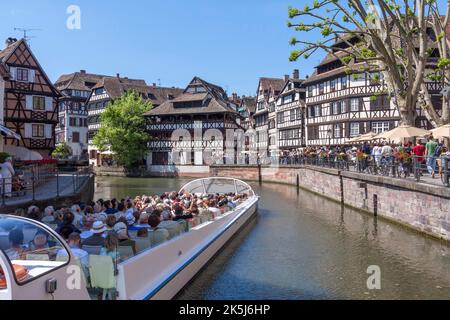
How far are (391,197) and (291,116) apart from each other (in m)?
36.2

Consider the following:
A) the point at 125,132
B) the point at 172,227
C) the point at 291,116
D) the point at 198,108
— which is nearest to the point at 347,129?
the point at 291,116

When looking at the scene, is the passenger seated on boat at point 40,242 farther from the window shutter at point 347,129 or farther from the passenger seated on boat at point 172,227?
the window shutter at point 347,129

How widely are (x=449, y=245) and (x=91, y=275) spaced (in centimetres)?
1104

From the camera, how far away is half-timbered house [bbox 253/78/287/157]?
61.0 m

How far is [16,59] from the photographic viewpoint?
36531 mm

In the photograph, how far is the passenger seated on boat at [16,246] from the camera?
5592mm

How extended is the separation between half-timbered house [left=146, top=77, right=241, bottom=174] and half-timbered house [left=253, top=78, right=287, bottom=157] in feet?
20.0

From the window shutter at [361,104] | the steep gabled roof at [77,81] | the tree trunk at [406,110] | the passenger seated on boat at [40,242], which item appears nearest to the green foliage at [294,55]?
the tree trunk at [406,110]

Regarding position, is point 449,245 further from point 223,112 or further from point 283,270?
point 223,112

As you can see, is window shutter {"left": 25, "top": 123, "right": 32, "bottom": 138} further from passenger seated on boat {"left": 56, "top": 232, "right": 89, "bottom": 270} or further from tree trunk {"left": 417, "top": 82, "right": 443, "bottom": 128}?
passenger seated on boat {"left": 56, "top": 232, "right": 89, "bottom": 270}

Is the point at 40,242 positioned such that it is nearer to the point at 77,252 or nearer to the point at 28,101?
the point at 77,252

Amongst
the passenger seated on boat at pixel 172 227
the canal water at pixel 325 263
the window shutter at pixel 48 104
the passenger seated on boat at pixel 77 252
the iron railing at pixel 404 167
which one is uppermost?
the window shutter at pixel 48 104

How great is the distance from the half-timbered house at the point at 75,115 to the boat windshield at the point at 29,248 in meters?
68.2

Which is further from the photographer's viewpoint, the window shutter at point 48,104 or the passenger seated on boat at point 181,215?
the window shutter at point 48,104
